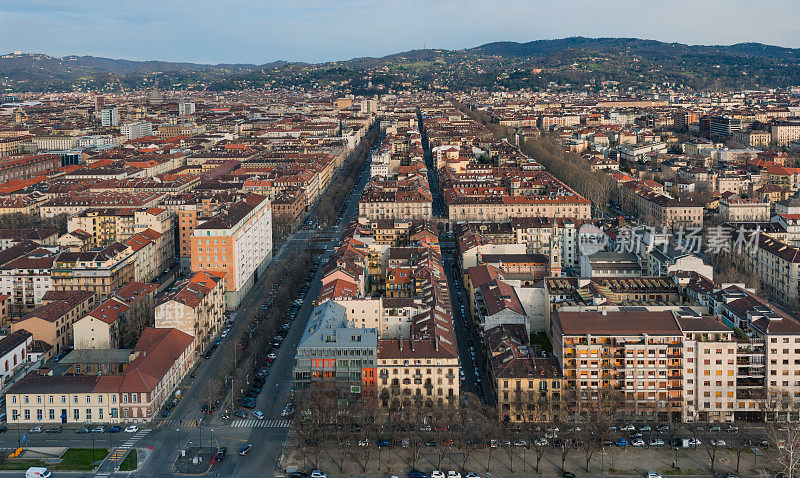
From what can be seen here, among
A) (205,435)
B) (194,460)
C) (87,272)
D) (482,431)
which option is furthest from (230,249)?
(482,431)

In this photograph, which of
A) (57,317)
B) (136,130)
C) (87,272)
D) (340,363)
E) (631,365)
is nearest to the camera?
(631,365)

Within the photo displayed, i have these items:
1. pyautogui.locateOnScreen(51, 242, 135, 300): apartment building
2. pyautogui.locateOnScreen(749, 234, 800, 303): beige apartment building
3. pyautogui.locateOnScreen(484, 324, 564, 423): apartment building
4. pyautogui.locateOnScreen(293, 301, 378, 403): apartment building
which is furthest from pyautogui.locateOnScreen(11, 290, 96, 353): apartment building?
pyautogui.locateOnScreen(749, 234, 800, 303): beige apartment building

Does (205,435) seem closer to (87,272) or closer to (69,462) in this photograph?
(69,462)

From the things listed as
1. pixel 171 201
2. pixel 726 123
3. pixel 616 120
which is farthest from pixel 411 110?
pixel 171 201

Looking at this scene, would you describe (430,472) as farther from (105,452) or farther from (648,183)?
(648,183)

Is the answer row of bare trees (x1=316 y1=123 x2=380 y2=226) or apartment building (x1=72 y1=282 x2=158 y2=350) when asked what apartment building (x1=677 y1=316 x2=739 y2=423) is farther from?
row of bare trees (x1=316 y1=123 x2=380 y2=226)

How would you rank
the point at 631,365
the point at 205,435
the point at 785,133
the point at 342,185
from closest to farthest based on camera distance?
the point at 205,435, the point at 631,365, the point at 342,185, the point at 785,133

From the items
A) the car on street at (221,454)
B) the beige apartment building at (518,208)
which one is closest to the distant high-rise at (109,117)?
the beige apartment building at (518,208)
